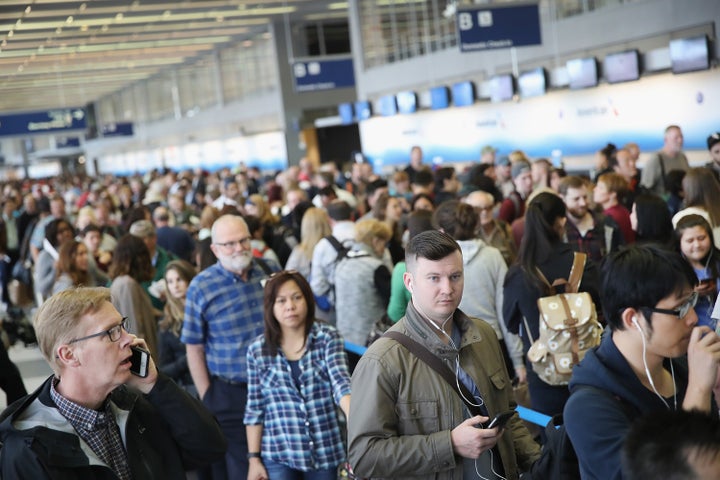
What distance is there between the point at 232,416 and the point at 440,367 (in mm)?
Result: 2418

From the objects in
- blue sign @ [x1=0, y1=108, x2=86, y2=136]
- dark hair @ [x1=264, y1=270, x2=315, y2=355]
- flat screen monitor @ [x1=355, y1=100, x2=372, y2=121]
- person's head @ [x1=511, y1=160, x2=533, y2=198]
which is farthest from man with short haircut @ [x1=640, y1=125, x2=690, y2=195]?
blue sign @ [x1=0, y1=108, x2=86, y2=136]

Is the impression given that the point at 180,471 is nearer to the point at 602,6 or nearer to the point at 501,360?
the point at 501,360

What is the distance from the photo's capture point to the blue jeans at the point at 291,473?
168 inches

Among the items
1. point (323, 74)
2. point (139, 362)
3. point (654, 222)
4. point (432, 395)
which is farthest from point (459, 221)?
point (323, 74)

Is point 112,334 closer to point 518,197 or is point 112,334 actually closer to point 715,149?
point 518,197

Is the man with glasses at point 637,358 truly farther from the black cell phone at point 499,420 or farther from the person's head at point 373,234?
the person's head at point 373,234

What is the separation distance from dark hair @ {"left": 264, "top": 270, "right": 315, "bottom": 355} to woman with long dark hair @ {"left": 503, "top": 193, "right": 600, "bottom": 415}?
48.6 inches

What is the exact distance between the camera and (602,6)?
15.6 meters

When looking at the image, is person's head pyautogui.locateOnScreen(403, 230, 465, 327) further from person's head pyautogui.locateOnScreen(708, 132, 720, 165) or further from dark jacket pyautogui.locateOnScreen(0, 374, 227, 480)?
person's head pyautogui.locateOnScreen(708, 132, 720, 165)

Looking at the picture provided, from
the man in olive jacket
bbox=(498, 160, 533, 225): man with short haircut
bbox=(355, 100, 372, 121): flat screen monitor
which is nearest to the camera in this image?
the man in olive jacket

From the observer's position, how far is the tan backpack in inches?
175

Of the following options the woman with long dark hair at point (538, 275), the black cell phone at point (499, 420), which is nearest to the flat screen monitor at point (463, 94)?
the woman with long dark hair at point (538, 275)

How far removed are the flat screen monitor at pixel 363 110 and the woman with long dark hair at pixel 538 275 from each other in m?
20.1

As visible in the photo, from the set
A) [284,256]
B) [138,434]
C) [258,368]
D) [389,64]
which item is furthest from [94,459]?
[389,64]
